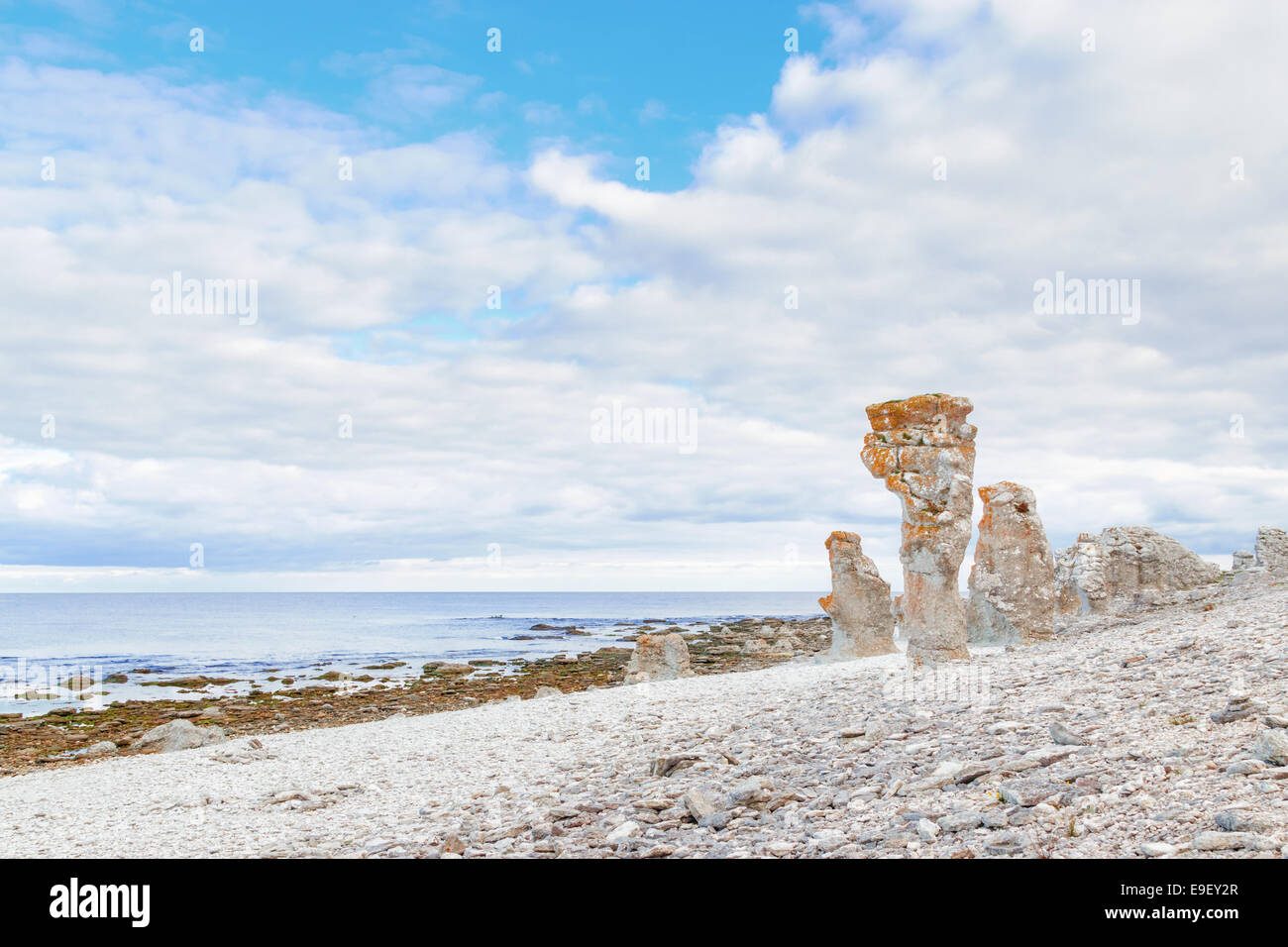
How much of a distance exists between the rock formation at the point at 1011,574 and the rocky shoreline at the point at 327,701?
48.0ft

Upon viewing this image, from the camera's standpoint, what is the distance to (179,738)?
21812 millimetres

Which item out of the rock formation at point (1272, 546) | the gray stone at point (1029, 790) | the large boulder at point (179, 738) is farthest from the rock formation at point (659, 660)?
the gray stone at point (1029, 790)

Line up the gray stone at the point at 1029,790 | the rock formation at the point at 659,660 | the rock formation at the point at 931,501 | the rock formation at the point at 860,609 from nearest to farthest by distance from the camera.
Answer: the gray stone at the point at 1029,790 → the rock formation at the point at 931,501 → the rock formation at the point at 860,609 → the rock formation at the point at 659,660

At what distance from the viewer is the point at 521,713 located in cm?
1873

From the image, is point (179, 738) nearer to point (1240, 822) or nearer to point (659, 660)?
point (659, 660)

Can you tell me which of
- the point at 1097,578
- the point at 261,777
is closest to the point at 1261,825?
the point at 261,777

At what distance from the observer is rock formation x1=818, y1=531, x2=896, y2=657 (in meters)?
24.1

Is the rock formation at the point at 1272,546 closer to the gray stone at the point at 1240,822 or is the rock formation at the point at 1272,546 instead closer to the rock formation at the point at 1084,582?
the rock formation at the point at 1084,582

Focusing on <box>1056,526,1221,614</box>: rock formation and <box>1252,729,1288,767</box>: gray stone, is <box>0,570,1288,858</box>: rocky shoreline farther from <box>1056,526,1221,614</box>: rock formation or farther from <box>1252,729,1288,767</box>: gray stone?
<box>1056,526,1221,614</box>: rock formation

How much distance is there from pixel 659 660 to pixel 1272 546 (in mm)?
21831

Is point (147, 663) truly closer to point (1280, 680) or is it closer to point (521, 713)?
point (521, 713)

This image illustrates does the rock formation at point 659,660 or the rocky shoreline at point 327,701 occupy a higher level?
the rock formation at point 659,660

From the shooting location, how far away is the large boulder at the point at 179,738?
2176 centimetres
